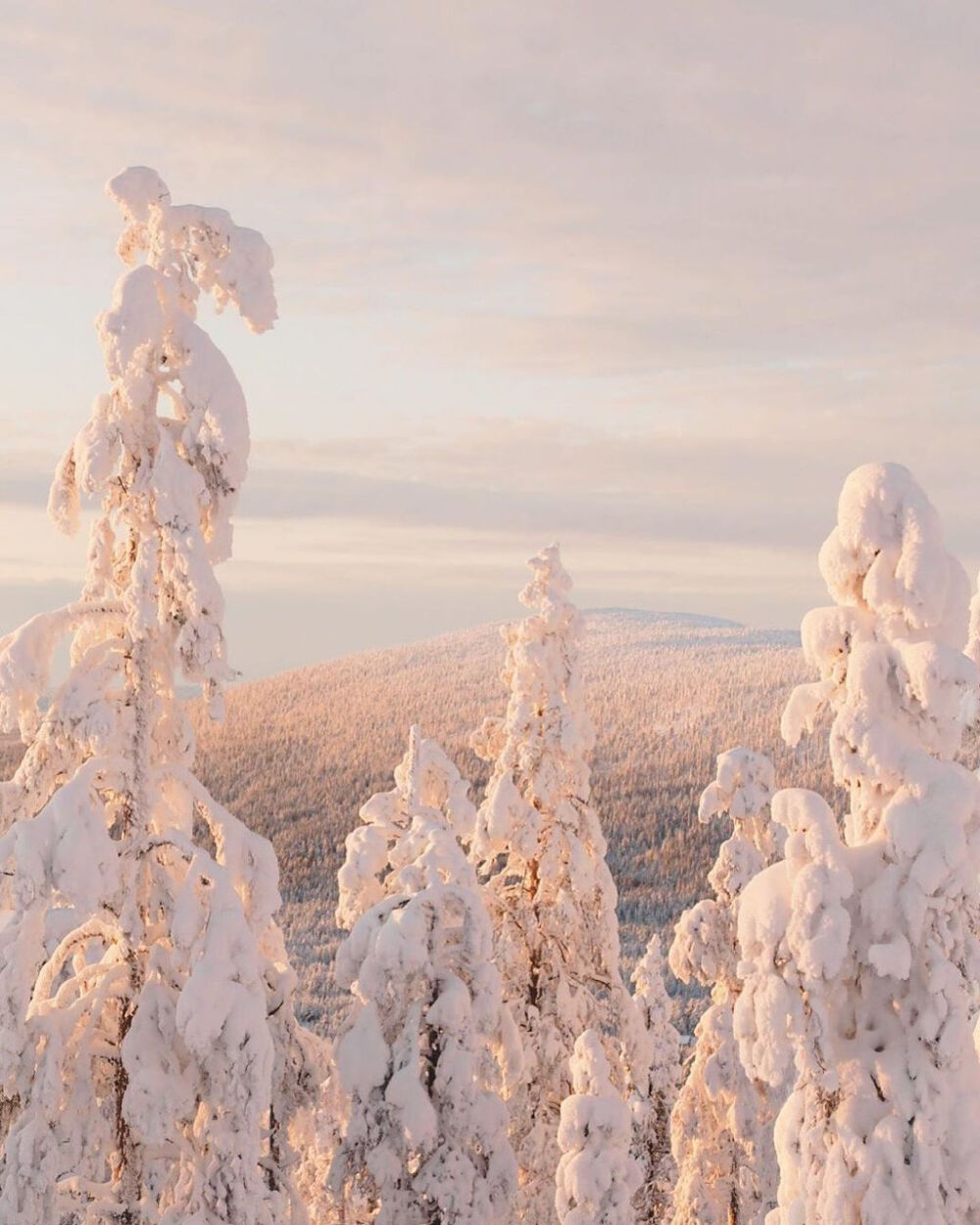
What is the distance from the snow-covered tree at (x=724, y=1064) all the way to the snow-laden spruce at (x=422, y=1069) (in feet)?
23.7

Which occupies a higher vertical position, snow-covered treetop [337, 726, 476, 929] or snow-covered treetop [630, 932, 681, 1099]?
snow-covered treetop [337, 726, 476, 929]

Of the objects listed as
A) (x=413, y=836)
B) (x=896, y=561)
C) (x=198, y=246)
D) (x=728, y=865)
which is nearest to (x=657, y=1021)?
(x=728, y=865)

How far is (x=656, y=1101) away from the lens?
27141mm

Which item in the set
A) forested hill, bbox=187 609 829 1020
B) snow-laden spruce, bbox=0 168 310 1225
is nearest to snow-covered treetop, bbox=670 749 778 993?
snow-laden spruce, bbox=0 168 310 1225

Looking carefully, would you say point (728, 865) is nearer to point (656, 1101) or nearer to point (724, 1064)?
point (724, 1064)

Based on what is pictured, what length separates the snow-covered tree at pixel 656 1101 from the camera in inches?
1035

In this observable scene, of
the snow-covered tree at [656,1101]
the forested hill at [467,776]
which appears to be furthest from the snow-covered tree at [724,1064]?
the forested hill at [467,776]

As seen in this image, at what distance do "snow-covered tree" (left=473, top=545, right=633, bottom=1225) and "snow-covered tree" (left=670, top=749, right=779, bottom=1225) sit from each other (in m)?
1.57

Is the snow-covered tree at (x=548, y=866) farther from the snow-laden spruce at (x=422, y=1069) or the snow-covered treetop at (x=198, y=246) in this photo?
the snow-covered treetop at (x=198, y=246)

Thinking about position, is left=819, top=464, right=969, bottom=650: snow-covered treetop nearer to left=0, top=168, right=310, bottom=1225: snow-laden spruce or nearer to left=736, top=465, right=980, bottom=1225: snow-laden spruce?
left=736, top=465, right=980, bottom=1225: snow-laden spruce

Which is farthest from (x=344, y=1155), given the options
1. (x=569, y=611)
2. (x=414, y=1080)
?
(x=569, y=611)

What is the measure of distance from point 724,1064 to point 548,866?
468 centimetres

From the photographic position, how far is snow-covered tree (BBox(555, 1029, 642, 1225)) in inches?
677

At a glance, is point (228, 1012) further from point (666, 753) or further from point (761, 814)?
point (666, 753)
